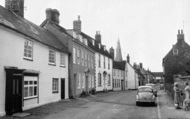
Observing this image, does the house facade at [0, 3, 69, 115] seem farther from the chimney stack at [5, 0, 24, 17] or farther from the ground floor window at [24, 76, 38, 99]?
the chimney stack at [5, 0, 24, 17]

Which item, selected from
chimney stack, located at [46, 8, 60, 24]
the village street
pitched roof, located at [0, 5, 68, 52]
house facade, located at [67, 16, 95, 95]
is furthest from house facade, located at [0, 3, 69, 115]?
chimney stack, located at [46, 8, 60, 24]

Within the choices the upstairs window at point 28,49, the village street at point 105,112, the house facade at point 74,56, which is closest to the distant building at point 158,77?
the house facade at point 74,56

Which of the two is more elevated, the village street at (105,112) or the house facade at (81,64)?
the house facade at (81,64)

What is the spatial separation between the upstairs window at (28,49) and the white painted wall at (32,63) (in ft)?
1.28

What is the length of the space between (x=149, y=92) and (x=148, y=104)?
123 centimetres

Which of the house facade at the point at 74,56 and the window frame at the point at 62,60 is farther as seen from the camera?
the house facade at the point at 74,56

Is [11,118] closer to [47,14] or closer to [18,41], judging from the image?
[18,41]

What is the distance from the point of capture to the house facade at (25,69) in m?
16.1

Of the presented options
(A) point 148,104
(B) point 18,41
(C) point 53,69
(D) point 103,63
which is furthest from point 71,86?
(D) point 103,63

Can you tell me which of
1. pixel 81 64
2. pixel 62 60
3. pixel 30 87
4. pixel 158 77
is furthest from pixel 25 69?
pixel 158 77

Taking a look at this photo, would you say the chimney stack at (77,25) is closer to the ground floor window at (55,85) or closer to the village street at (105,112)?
the ground floor window at (55,85)

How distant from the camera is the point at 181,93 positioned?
67.1ft

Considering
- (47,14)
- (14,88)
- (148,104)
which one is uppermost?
(47,14)

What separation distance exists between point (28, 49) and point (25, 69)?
202cm
